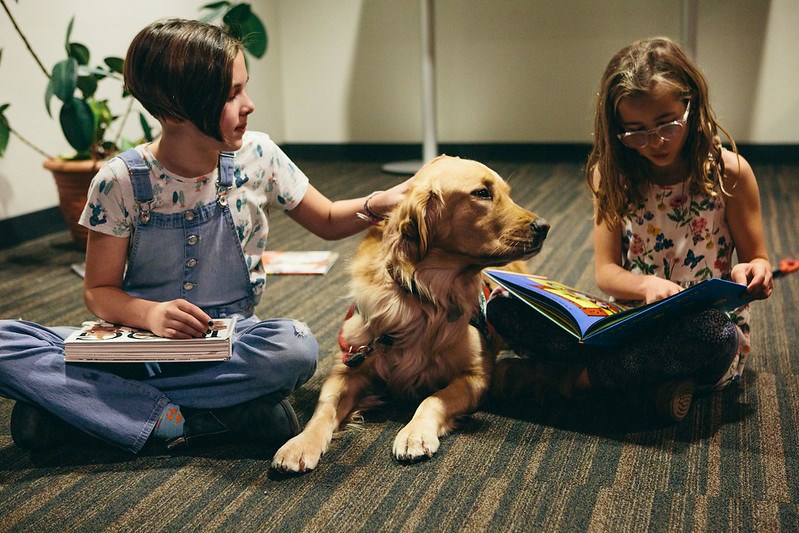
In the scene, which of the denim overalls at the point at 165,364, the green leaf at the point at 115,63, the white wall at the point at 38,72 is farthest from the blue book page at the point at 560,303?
the white wall at the point at 38,72

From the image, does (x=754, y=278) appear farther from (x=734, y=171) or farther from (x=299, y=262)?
(x=299, y=262)

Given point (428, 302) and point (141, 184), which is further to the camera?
point (428, 302)

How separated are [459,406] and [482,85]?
3992mm

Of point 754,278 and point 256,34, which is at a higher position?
point 256,34

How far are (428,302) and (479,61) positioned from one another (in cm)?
388

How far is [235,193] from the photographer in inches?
69.0

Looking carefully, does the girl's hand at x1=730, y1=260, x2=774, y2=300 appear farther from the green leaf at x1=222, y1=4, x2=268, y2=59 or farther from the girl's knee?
the green leaf at x1=222, y1=4, x2=268, y2=59

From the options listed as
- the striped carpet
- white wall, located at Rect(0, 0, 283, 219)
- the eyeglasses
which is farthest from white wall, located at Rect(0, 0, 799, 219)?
the eyeglasses

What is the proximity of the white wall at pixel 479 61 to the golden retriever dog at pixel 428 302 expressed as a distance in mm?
2672

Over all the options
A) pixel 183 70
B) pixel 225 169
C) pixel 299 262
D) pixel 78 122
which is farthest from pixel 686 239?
pixel 78 122

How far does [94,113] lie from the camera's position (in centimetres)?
329

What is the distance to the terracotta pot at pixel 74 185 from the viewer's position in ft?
11.0

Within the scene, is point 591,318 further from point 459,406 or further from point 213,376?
point 213,376

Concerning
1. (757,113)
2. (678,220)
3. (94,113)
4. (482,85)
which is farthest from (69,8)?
(757,113)
